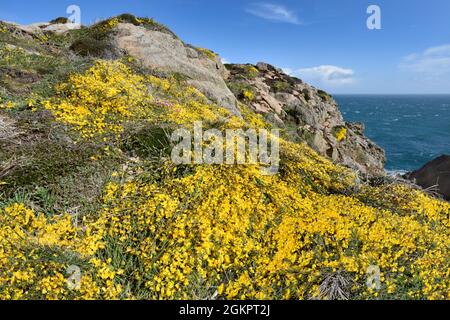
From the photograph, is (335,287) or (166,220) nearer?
(335,287)

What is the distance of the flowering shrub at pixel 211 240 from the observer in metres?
5.72

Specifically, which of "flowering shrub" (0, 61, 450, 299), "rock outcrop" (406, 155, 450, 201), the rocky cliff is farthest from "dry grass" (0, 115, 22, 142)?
"rock outcrop" (406, 155, 450, 201)

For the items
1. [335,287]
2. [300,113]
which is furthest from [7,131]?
[300,113]

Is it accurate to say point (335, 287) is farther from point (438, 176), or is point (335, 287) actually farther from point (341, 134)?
point (341, 134)

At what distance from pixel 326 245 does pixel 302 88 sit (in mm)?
34290

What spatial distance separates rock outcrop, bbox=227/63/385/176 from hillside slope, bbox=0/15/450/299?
11.8 meters

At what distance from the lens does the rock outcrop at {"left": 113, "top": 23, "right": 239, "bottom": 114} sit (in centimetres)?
1945

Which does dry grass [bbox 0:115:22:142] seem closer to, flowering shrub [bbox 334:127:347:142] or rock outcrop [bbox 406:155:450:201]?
rock outcrop [bbox 406:155:450:201]

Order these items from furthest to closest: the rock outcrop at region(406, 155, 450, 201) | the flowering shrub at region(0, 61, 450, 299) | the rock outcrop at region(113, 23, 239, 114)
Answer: the rock outcrop at region(113, 23, 239, 114) → the rock outcrop at region(406, 155, 450, 201) → the flowering shrub at region(0, 61, 450, 299)

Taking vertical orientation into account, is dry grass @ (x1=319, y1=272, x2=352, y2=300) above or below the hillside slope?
below

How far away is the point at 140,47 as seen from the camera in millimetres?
19812

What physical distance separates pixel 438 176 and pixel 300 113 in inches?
585

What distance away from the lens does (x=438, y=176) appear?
16484 millimetres

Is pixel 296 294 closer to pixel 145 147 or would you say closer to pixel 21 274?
pixel 21 274
